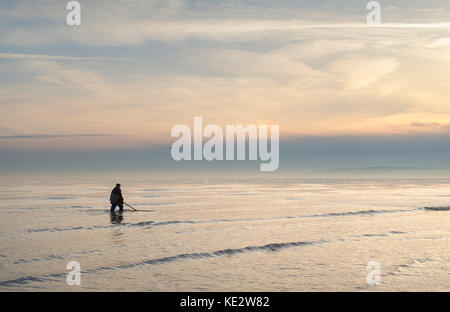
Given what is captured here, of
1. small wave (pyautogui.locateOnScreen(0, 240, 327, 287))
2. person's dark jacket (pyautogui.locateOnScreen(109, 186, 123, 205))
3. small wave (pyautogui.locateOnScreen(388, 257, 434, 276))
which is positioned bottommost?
small wave (pyautogui.locateOnScreen(388, 257, 434, 276))

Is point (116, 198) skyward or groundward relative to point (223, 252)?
skyward

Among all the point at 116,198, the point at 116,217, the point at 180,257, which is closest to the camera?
the point at 180,257

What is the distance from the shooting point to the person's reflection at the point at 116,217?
98.5 ft

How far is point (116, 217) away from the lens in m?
32.2

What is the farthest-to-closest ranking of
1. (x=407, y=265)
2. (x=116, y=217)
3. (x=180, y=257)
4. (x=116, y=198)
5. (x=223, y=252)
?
(x=116, y=198)
(x=116, y=217)
(x=223, y=252)
(x=180, y=257)
(x=407, y=265)

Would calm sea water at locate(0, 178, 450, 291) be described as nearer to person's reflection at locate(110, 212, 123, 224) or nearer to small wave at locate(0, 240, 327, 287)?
small wave at locate(0, 240, 327, 287)

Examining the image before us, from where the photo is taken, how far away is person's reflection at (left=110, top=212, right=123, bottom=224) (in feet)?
98.5

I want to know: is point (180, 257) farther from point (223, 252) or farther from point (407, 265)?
point (407, 265)

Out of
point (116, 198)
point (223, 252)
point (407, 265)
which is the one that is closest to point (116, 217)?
point (116, 198)

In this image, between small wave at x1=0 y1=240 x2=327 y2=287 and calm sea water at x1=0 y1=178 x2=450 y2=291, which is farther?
small wave at x1=0 y1=240 x2=327 y2=287

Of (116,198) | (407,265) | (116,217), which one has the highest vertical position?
(116,198)

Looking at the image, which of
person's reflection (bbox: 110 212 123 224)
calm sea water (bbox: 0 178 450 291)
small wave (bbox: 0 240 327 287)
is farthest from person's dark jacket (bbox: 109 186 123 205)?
small wave (bbox: 0 240 327 287)
